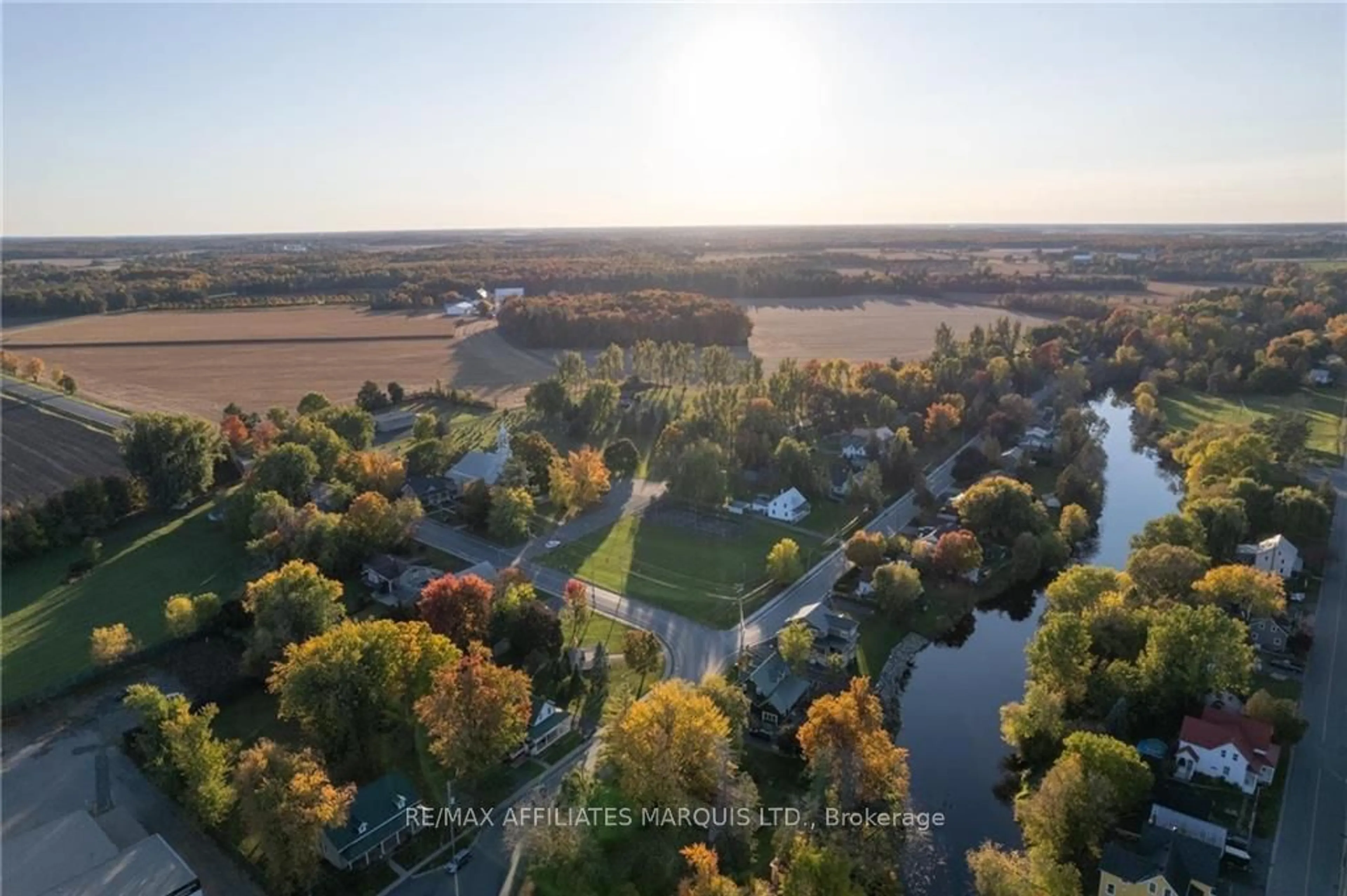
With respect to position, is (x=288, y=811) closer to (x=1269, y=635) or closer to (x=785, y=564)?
(x=785, y=564)

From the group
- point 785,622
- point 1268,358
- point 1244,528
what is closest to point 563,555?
point 785,622

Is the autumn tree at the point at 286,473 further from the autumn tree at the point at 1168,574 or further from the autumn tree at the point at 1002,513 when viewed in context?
the autumn tree at the point at 1168,574

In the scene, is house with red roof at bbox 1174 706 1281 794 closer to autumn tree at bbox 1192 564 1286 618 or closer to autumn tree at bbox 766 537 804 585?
autumn tree at bbox 1192 564 1286 618

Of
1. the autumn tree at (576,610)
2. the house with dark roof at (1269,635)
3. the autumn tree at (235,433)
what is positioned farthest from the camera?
the autumn tree at (235,433)

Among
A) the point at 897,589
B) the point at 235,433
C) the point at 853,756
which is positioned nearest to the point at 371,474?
the point at 235,433

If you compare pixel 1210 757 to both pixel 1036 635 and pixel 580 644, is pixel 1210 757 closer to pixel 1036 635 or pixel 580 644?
pixel 1036 635

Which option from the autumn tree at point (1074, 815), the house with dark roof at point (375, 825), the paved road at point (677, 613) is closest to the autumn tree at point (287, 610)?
the house with dark roof at point (375, 825)

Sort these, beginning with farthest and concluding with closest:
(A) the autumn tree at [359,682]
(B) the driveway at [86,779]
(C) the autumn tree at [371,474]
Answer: (C) the autumn tree at [371,474] < (A) the autumn tree at [359,682] < (B) the driveway at [86,779]

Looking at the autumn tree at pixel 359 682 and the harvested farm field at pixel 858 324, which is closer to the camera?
the autumn tree at pixel 359 682
